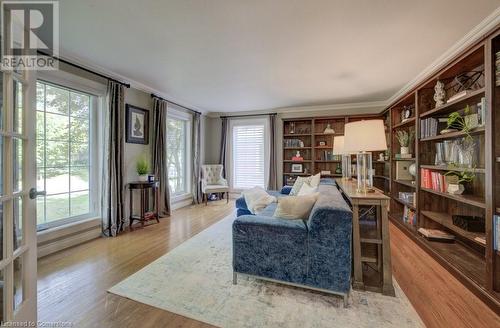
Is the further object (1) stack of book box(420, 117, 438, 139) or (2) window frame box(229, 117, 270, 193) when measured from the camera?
(2) window frame box(229, 117, 270, 193)

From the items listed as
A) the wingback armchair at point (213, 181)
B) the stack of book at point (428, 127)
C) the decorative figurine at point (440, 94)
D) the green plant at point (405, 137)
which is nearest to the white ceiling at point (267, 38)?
the decorative figurine at point (440, 94)

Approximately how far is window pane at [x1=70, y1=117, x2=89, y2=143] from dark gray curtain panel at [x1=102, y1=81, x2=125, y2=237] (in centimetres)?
30

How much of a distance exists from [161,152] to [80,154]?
1346mm

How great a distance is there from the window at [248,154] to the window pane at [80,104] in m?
3.46

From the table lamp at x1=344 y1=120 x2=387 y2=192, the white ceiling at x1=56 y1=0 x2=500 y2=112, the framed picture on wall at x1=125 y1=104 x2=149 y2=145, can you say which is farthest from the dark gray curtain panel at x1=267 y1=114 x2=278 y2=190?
the table lamp at x1=344 y1=120 x2=387 y2=192

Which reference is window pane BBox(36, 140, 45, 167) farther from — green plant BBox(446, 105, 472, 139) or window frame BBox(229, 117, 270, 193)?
green plant BBox(446, 105, 472, 139)

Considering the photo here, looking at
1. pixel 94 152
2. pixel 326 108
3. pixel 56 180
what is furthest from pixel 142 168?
pixel 326 108

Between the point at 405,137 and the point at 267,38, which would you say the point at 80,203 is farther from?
the point at 405,137

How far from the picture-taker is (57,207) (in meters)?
2.82

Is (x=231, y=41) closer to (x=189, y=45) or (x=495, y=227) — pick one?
(x=189, y=45)

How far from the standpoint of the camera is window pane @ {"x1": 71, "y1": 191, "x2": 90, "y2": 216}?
3.02 meters

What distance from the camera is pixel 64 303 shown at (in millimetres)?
1738

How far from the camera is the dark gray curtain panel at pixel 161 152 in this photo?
4152 millimetres

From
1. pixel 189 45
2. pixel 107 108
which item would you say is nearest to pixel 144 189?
pixel 107 108
